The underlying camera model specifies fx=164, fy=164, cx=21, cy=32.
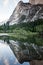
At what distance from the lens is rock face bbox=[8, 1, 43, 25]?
2.35 meters

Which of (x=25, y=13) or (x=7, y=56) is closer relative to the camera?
(x=7, y=56)

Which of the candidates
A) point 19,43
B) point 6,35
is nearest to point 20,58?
point 19,43

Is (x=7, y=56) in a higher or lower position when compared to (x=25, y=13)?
lower

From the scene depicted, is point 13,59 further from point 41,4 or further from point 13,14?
point 41,4

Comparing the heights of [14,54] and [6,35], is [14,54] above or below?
below

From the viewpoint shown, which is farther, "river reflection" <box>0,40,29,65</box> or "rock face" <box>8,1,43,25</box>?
"rock face" <box>8,1,43,25</box>

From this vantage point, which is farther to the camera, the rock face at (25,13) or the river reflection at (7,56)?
the rock face at (25,13)

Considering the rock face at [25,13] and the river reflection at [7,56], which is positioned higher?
the rock face at [25,13]

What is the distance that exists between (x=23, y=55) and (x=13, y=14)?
0.60 m

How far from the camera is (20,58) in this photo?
222 cm

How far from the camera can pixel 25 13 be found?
93.4 inches

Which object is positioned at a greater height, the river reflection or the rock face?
the rock face

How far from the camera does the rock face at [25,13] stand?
7.72 ft

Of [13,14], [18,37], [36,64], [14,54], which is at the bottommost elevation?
[36,64]
